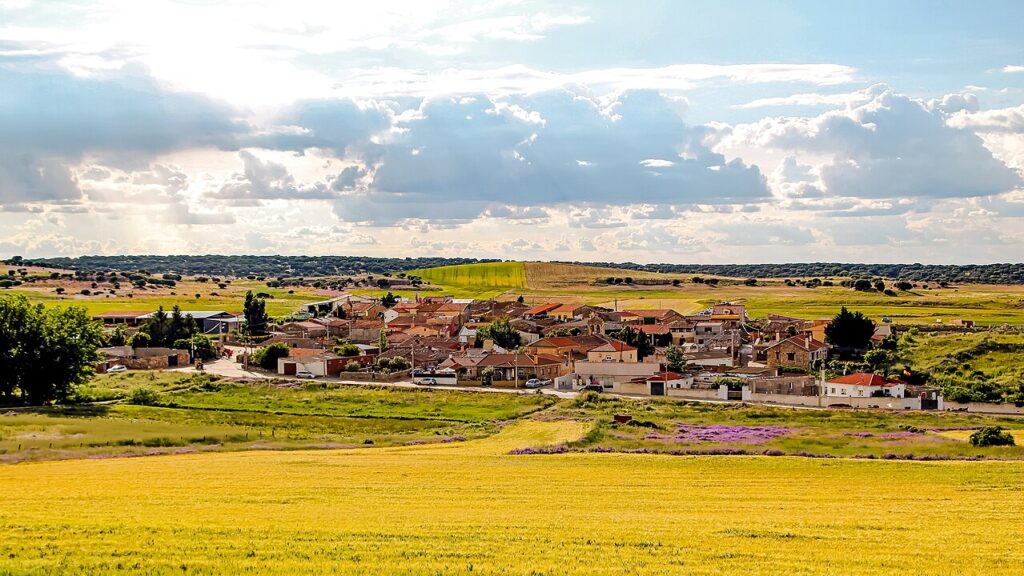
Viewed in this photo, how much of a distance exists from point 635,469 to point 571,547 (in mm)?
14860

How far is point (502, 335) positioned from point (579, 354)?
53.2 ft

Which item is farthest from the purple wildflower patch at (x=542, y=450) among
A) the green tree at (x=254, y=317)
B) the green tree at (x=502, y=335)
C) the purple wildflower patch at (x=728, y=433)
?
the green tree at (x=254, y=317)

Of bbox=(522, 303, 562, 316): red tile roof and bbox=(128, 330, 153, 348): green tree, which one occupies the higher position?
bbox=(522, 303, 562, 316): red tile roof

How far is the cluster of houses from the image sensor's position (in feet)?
227

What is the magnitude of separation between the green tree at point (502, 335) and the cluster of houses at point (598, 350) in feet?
4.06

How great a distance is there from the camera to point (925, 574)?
16484 millimetres

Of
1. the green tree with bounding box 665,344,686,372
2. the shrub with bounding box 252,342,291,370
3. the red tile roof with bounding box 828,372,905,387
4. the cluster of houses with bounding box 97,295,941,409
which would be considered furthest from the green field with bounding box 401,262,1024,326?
the shrub with bounding box 252,342,291,370

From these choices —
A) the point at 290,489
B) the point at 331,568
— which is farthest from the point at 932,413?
the point at 331,568

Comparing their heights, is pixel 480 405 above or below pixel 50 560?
below

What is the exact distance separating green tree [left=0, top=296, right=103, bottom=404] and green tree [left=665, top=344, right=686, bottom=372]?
150 ft

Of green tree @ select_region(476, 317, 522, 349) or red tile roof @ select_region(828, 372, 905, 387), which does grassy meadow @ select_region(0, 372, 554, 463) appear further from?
green tree @ select_region(476, 317, 522, 349)

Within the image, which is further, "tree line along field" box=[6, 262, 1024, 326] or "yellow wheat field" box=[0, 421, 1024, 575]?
"tree line along field" box=[6, 262, 1024, 326]

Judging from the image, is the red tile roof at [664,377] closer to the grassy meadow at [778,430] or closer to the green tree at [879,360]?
the grassy meadow at [778,430]

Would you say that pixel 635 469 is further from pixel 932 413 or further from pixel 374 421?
pixel 932 413
